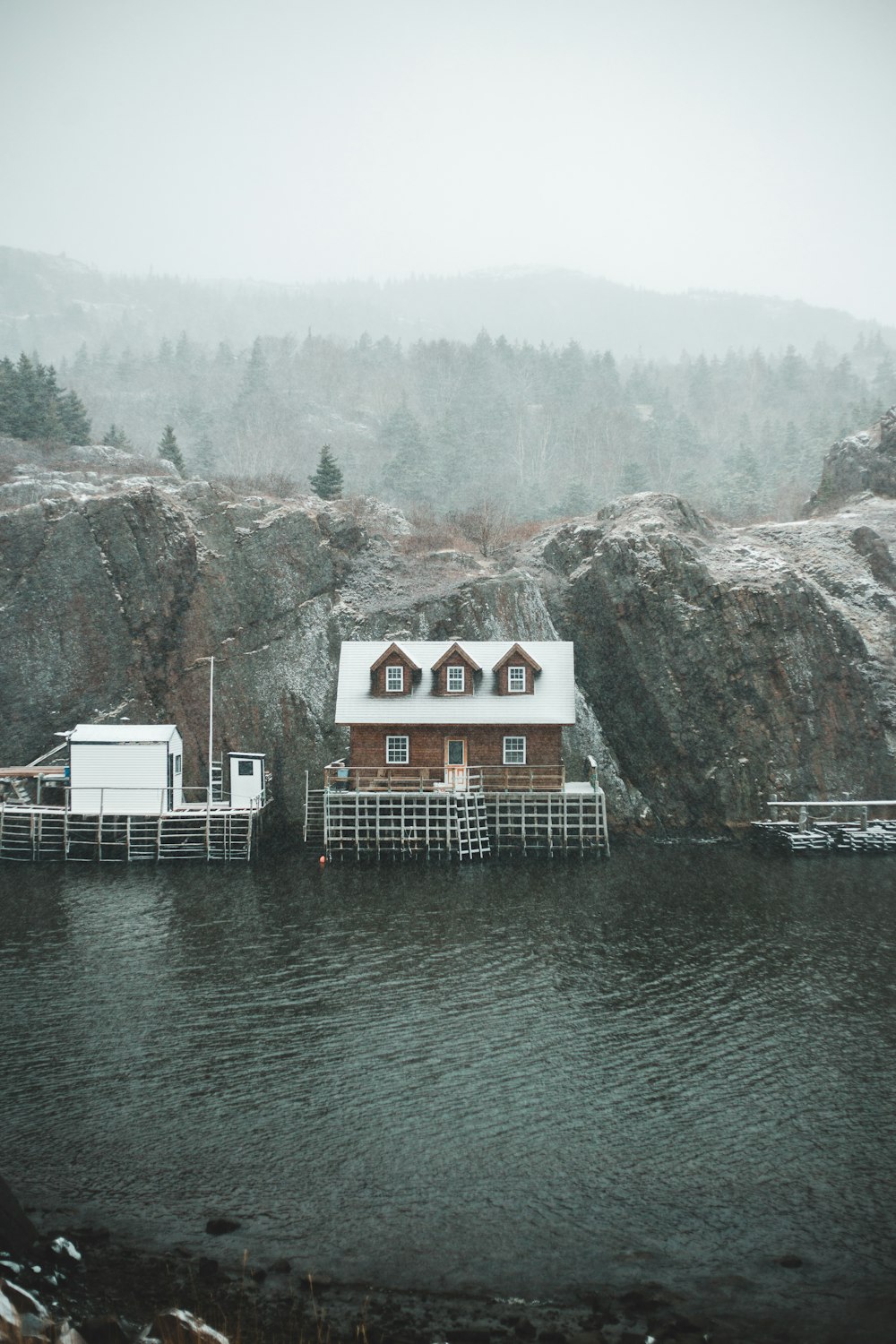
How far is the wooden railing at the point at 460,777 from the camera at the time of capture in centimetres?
4272

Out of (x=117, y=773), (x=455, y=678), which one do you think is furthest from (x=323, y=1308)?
(x=455, y=678)

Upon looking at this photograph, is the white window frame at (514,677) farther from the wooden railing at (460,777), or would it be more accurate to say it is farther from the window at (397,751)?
the window at (397,751)

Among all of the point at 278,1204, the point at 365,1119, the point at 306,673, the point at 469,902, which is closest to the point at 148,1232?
the point at 278,1204

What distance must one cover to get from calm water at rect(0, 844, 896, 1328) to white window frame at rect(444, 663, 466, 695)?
1507 cm

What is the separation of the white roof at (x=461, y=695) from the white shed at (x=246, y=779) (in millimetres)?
5693

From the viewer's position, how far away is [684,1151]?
1486 centimetres

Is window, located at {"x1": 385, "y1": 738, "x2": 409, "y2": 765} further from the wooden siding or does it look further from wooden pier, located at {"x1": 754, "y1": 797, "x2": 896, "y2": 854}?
wooden pier, located at {"x1": 754, "y1": 797, "x2": 896, "y2": 854}

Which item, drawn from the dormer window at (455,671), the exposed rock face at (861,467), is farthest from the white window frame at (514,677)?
the exposed rock face at (861,467)

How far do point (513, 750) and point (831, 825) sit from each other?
15828 millimetres

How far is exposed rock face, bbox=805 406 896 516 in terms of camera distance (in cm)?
6425

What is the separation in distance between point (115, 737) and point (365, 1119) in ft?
99.8

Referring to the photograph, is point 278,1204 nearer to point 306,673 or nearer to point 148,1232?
point 148,1232

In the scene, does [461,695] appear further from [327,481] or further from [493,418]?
[493,418]

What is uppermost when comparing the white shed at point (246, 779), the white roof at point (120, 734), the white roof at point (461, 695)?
the white roof at point (461, 695)
